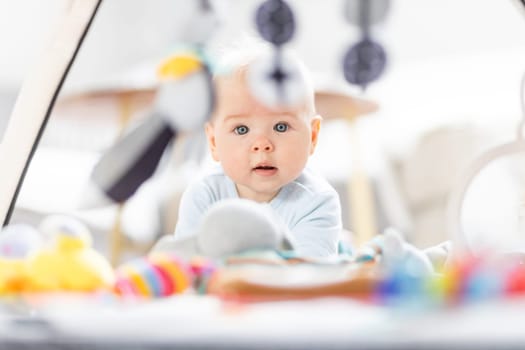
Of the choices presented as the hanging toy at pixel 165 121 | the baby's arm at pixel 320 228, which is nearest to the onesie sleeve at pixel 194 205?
the baby's arm at pixel 320 228

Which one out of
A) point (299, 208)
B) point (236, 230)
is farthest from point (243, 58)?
point (236, 230)

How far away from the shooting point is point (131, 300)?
500 millimetres

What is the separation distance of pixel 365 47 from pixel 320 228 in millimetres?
260

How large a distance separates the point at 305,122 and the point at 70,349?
0.48 m

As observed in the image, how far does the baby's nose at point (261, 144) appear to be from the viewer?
829mm

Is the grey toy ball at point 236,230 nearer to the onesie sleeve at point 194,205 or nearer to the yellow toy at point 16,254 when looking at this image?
the yellow toy at point 16,254

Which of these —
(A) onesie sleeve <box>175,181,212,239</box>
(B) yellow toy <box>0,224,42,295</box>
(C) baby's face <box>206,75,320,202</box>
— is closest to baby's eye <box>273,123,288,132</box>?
(C) baby's face <box>206,75,320,202</box>

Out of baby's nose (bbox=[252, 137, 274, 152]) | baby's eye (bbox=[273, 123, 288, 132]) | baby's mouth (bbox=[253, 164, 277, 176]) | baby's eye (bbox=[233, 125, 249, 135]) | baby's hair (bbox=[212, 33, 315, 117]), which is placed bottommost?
baby's mouth (bbox=[253, 164, 277, 176])

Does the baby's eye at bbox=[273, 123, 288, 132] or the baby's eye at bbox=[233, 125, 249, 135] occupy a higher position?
the baby's eye at bbox=[273, 123, 288, 132]

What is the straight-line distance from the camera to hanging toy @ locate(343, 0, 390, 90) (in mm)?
677

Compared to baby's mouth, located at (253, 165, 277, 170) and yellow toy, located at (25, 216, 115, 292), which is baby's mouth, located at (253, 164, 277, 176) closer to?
baby's mouth, located at (253, 165, 277, 170)

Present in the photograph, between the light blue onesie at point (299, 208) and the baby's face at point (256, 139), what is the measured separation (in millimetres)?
26

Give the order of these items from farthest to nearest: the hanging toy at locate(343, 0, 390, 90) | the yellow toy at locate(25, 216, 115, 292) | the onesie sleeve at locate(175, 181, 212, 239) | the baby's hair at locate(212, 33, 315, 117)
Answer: the onesie sleeve at locate(175, 181, 212, 239), the baby's hair at locate(212, 33, 315, 117), the hanging toy at locate(343, 0, 390, 90), the yellow toy at locate(25, 216, 115, 292)

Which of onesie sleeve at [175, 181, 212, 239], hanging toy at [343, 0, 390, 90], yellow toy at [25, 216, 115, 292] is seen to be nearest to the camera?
yellow toy at [25, 216, 115, 292]
